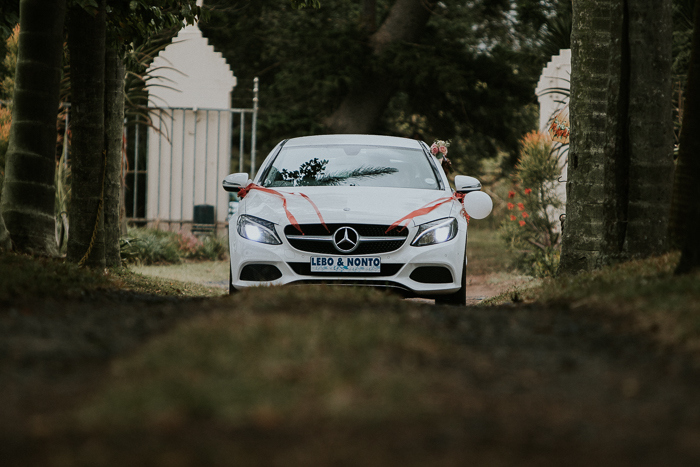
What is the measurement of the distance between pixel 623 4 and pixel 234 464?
6012mm

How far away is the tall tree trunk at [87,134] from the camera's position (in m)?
8.13

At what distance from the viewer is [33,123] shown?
780 cm

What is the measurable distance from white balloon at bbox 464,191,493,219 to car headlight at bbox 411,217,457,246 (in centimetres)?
100

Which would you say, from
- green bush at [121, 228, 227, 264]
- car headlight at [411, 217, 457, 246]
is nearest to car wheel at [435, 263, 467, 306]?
car headlight at [411, 217, 457, 246]

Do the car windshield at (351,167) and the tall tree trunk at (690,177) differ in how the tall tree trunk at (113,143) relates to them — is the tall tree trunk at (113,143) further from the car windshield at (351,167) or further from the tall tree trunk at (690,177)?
the tall tree trunk at (690,177)

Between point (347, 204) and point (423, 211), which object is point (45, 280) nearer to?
point (347, 204)

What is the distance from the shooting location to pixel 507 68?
17.8 metres

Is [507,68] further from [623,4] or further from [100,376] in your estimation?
[100,376]

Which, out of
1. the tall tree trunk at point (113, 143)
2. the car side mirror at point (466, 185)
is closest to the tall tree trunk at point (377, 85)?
the tall tree trunk at point (113, 143)

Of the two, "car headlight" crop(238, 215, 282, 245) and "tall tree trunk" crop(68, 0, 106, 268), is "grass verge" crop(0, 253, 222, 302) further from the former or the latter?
→ "car headlight" crop(238, 215, 282, 245)

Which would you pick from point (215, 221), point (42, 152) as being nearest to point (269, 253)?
point (42, 152)

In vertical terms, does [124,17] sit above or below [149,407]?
above

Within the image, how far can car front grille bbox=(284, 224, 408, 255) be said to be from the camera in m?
6.41

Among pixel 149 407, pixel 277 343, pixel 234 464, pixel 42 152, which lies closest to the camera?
pixel 234 464
